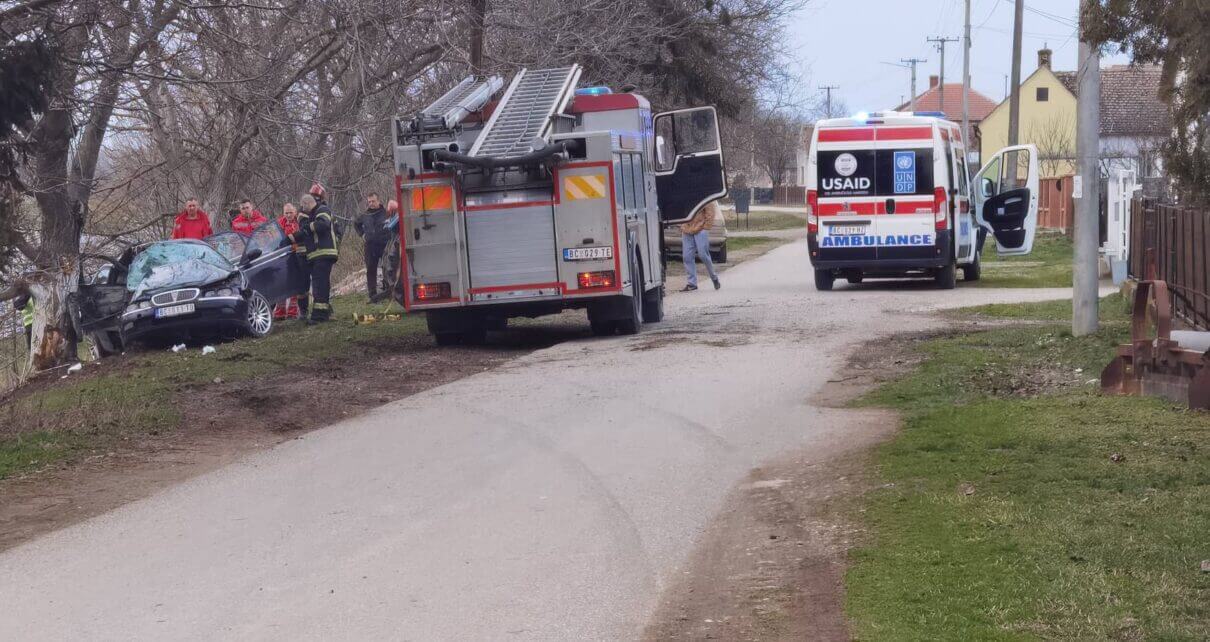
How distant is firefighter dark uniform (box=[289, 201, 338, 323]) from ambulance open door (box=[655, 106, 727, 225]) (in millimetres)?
4779

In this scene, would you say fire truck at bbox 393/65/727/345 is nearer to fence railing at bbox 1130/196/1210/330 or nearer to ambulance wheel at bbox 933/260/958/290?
fence railing at bbox 1130/196/1210/330

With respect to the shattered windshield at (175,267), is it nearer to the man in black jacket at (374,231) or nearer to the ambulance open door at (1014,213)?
the man in black jacket at (374,231)

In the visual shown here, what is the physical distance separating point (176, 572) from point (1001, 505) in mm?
4184

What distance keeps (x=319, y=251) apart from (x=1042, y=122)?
63.9 metres

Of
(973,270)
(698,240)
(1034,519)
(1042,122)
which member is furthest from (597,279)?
(1042,122)

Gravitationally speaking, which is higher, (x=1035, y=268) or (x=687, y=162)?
(x=687, y=162)

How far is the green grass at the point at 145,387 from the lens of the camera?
10773 millimetres

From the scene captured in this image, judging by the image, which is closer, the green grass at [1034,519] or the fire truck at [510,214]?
the green grass at [1034,519]

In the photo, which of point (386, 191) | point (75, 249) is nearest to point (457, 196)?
point (75, 249)

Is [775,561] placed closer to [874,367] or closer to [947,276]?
[874,367]

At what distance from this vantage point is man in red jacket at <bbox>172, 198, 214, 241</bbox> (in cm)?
2094

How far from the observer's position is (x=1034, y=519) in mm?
6934

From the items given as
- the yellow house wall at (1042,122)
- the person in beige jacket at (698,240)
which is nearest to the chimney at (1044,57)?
the yellow house wall at (1042,122)

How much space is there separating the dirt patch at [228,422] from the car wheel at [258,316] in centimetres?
214
